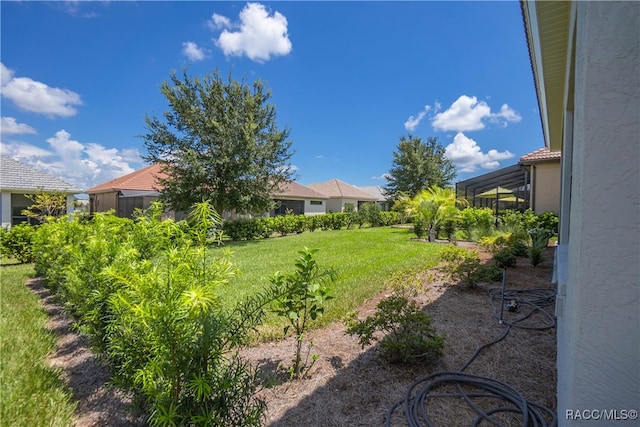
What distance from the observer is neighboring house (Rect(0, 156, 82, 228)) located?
1449 cm

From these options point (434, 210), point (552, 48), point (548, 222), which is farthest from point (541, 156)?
point (552, 48)

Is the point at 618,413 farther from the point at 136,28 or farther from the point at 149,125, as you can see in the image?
the point at 149,125

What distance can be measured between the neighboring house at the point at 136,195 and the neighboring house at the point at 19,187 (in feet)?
11.3

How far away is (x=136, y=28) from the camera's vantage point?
8.27 metres

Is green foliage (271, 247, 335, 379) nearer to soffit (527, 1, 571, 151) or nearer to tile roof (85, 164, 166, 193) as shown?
soffit (527, 1, 571, 151)

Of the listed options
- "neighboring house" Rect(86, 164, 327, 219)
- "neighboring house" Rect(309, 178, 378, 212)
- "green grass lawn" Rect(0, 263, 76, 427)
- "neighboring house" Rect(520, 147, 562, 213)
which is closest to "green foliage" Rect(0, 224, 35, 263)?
"green grass lawn" Rect(0, 263, 76, 427)

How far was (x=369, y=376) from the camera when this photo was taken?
9.73 ft

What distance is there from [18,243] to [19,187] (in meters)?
7.53

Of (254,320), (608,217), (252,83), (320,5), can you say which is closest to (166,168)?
(252,83)

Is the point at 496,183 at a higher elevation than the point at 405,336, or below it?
higher

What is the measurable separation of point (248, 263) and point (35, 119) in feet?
46.3

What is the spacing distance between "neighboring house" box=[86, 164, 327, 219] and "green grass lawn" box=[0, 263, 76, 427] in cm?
1335

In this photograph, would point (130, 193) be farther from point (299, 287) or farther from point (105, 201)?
point (299, 287)

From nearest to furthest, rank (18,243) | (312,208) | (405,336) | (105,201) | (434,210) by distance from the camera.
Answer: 1. (405,336)
2. (18,243)
3. (434,210)
4. (105,201)
5. (312,208)
